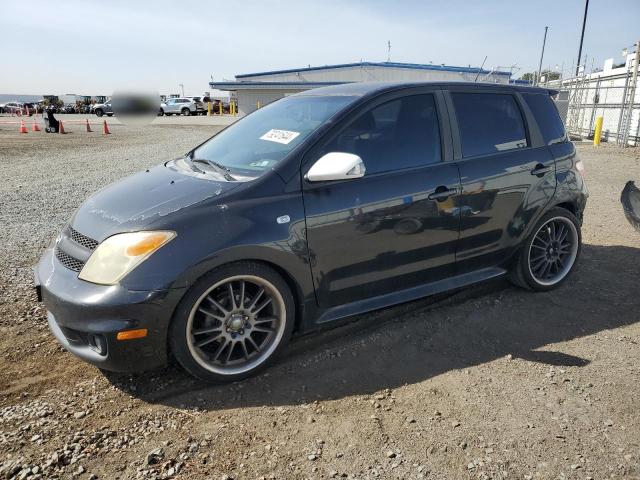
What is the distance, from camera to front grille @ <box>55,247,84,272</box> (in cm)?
284

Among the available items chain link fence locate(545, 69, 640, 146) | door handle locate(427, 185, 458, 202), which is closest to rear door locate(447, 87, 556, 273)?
door handle locate(427, 185, 458, 202)

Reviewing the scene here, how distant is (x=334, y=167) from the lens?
9.85 feet

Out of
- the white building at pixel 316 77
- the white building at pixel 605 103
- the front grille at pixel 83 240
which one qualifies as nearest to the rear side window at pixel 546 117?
the front grille at pixel 83 240

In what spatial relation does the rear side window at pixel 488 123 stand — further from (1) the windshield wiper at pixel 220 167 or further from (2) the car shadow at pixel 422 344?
(1) the windshield wiper at pixel 220 167

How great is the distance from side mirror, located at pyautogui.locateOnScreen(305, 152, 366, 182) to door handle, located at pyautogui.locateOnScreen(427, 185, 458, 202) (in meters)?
0.73

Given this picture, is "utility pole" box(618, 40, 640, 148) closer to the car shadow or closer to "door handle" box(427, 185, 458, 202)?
the car shadow

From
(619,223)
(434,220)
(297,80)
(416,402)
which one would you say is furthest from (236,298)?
(297,80)

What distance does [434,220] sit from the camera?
354cm

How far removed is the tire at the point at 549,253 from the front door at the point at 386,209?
3.00 ft

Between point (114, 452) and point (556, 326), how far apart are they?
3.22 meters

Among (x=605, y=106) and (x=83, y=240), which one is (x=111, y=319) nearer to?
(x=83, y=240)

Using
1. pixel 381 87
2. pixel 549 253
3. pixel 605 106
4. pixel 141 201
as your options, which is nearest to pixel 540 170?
pixel 549 253

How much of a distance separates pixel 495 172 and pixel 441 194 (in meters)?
0.63

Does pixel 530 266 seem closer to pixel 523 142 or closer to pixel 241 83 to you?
pixel 523 142
